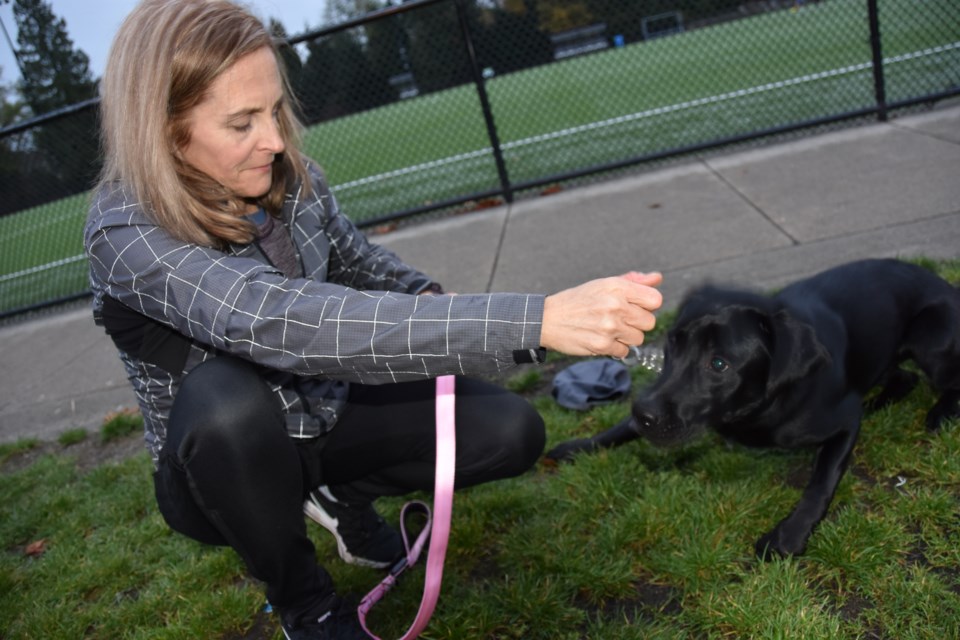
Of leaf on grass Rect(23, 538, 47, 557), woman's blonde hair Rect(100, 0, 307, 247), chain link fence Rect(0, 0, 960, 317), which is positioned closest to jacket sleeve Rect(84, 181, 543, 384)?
woman's blonde hair Rect(100, 0, 307, 247)

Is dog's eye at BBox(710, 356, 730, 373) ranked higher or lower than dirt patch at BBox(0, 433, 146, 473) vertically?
higher

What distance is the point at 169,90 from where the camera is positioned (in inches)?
87.4

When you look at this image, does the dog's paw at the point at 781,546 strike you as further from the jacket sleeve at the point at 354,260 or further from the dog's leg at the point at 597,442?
the jacket sleeve at the point at 354,260

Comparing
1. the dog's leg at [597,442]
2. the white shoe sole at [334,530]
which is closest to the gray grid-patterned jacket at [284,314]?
the white shoe sole at [334,530]

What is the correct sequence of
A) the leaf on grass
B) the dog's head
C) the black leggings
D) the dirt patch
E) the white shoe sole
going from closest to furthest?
the black leggings, the dog's head, the white shoe sole, the leaf on grass, the dirt patch

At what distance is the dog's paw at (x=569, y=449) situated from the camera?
3.20 metres

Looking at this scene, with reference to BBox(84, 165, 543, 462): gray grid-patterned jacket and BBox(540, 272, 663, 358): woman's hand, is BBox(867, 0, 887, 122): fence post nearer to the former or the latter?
BBox(540, 272, 663, 358): woman's hand

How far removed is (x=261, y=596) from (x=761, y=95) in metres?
9.19

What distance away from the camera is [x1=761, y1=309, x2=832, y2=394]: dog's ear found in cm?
251

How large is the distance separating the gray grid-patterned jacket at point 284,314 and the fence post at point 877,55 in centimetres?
592

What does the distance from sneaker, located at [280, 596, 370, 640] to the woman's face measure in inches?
51.4

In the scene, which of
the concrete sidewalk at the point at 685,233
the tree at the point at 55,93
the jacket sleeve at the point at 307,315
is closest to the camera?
the jacket sleeve at the point at 307,315

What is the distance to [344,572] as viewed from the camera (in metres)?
2.87

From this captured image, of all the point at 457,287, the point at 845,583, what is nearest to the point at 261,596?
the point at 845,583
